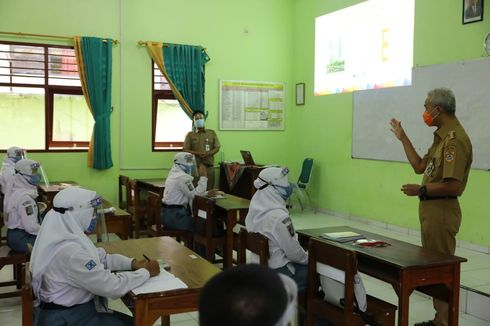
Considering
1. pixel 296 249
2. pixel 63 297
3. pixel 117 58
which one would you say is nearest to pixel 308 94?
pixel 117 58

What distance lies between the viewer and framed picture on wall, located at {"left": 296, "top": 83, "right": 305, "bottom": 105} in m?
8.29

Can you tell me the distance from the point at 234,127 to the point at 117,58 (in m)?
2.10

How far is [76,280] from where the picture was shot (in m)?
2.19

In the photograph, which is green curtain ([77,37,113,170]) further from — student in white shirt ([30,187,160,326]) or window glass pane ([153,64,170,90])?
student in white shirt ([30,187,160,326])

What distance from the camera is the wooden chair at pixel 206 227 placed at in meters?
4.44

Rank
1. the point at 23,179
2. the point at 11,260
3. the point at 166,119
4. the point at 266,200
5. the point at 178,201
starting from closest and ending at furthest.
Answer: the point at 266,200 < the point at 11,260 < the point at 23,179 < the point at 178,201 < the point at 166,119

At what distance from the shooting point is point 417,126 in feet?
19.7

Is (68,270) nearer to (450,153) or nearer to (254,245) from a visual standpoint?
(254,245)

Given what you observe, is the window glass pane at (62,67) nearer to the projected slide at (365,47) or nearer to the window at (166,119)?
the window at (166,119)

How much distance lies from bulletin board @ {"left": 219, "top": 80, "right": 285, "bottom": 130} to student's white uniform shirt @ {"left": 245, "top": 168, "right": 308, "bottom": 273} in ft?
16.1

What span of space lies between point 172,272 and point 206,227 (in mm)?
1985

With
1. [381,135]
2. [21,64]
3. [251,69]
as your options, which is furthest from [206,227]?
[251,69]

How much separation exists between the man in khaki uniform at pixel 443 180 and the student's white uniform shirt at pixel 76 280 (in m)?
1.87

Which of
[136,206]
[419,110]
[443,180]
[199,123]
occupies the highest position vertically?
[419,110]
